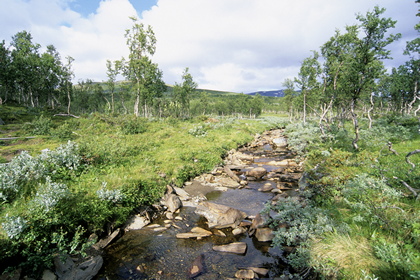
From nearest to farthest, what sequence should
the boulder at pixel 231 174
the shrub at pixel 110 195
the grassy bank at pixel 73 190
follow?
the grassy bank at pixel 73 190 → the shrub at pixel 110 195 → the boulder at pixel 231 174

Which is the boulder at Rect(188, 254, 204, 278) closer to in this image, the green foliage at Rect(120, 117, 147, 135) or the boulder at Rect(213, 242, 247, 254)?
the boulder at Rect(213, 242, 247, 254)

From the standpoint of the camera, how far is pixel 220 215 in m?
10.9

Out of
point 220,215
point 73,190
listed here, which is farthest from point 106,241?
point 220,215

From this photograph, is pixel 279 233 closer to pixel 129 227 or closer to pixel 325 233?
pixel 325 233

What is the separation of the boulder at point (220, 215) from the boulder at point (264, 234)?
133 centimetres

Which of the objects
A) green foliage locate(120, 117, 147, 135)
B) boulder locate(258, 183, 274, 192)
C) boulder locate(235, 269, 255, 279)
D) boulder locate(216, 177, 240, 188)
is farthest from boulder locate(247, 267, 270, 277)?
green foliage locate(120, 117, 147, 135)

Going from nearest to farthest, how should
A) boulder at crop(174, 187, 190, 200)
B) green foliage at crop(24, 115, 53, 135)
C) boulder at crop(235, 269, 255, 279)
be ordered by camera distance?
1. boulder at crop(235, 269, 255, 279)
2. boulder at crop(174, 187, 190, 200)
3. green foliage at crop(24, 115, 53, 135)

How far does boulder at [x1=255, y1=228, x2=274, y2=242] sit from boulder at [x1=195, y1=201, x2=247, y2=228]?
1.33m

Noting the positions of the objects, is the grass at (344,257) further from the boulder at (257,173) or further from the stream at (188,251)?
the boulder at (257,173)

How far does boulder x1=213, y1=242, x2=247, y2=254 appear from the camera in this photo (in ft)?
27.1

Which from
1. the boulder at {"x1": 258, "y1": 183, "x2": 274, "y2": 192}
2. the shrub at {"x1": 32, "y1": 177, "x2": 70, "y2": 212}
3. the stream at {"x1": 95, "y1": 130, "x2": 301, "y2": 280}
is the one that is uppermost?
the shrub at {"x1": 32, "y1": 177, "x2": 70, "y2": 212}

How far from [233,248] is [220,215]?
2653 millimetres

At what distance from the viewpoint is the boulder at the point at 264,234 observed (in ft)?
29.1

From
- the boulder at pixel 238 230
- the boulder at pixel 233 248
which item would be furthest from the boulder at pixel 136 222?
the boulder at pixel 238 230
